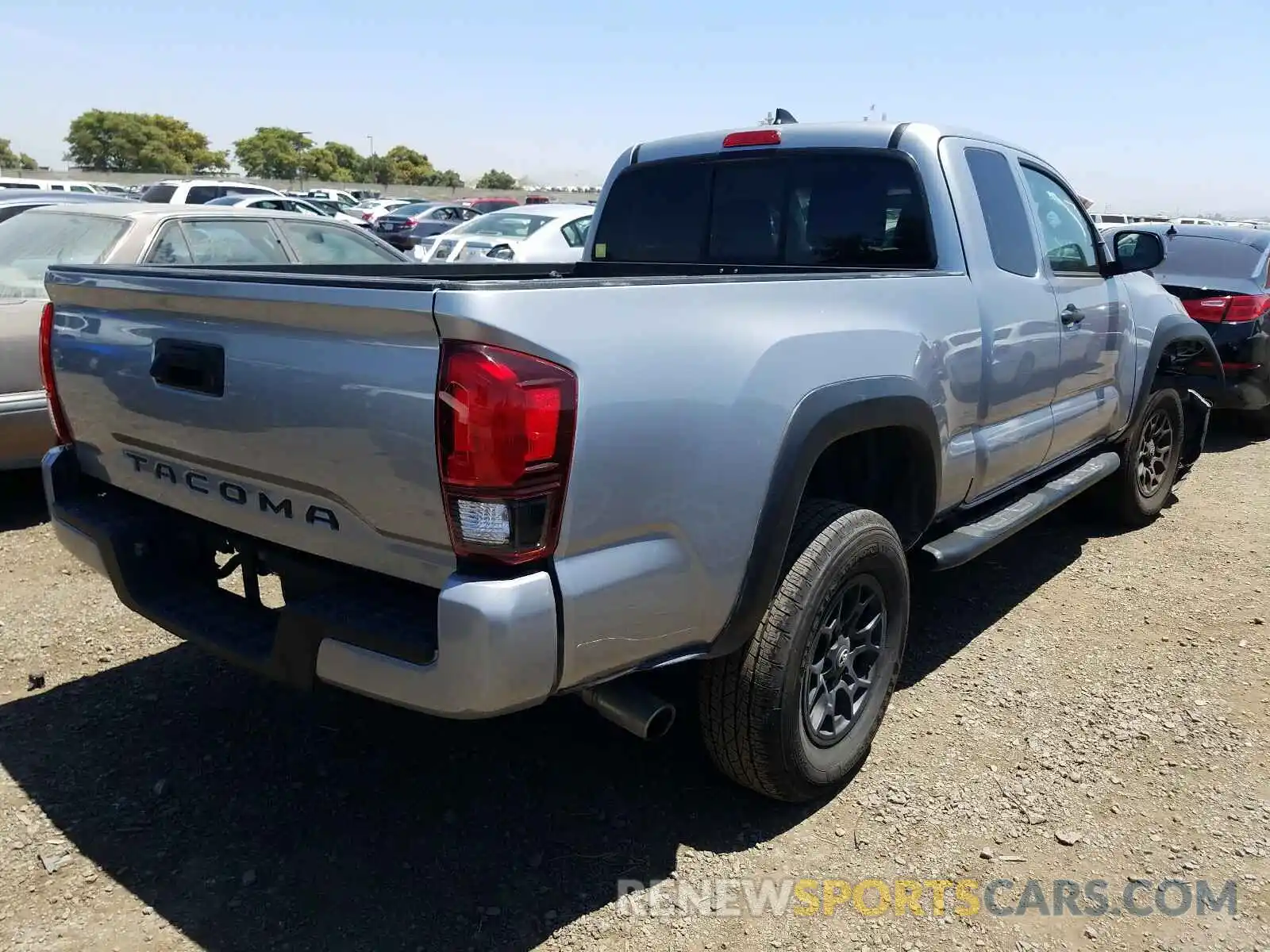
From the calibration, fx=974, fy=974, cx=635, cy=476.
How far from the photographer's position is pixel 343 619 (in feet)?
7.09

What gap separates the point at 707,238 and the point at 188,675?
2685 mm

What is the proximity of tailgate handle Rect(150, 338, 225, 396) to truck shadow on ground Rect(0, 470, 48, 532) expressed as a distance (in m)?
3.05

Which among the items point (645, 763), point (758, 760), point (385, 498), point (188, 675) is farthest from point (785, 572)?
point (188, 675)

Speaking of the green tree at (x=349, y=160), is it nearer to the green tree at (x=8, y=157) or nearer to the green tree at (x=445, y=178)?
the green tree at (x=445, y=178)

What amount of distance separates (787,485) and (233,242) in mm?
4709

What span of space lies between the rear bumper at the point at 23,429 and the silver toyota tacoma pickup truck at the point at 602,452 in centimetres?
225

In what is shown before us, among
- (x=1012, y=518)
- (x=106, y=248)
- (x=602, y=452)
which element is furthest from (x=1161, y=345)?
(x=106, y=248)

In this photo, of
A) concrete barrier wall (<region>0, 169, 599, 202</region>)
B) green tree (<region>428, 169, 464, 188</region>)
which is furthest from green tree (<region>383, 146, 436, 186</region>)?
concrete barrier wall (<region>0, 169, 599, 202</region>)

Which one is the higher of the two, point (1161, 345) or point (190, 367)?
point (190, 367)

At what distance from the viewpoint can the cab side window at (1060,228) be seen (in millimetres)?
4242

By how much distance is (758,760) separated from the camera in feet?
8.73

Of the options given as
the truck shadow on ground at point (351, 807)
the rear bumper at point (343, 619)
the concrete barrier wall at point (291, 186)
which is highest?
the concrete barrier wall at point (291, 186)

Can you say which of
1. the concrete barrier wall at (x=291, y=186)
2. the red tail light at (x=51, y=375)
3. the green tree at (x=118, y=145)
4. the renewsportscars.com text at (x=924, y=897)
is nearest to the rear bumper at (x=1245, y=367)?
the renewsportscars.com text at (x=924, y=897)

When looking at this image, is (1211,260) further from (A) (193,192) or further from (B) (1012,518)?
(A) (193,192)
